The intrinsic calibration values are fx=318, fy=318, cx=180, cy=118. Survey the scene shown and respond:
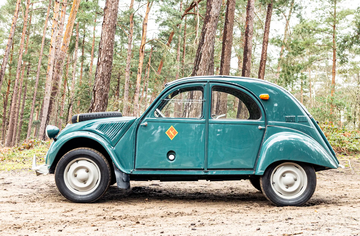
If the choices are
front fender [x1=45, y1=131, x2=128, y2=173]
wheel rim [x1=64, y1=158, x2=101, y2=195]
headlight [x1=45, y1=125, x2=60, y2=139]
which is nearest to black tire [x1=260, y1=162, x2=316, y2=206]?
front fender [x1=45, y1=131, x2=128, y2=173]

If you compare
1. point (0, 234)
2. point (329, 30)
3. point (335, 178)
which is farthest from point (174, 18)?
point (0, 234)

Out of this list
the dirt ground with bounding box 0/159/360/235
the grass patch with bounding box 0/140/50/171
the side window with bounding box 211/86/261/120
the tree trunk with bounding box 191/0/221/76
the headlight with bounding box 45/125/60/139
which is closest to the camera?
the dirt ground with bounding box 0/159/360/235

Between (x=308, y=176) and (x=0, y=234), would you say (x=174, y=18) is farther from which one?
(x=0, y=234)

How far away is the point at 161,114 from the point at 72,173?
1.70 m

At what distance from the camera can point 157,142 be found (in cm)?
492

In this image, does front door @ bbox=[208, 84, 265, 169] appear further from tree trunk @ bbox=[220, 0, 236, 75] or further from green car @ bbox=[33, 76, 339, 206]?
tree trunk @ bbox=[220, 0, 236, 75]

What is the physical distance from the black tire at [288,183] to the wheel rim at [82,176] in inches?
103

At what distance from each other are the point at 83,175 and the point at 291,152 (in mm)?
3225

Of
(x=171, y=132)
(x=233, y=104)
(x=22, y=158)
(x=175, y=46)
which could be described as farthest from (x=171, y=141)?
(x=175, y=46)

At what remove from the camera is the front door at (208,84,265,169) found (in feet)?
16.1

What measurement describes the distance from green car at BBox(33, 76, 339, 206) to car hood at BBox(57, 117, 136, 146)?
0.05ft

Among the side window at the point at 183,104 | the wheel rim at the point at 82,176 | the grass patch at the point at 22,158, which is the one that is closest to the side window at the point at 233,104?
the side window at the point at 183,104

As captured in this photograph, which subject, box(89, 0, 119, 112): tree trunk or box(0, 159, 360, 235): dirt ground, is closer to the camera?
box(0, 159, 360, 235): dirt ground

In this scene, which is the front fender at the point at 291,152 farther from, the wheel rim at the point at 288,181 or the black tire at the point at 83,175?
the black tire at the point at 83,175
